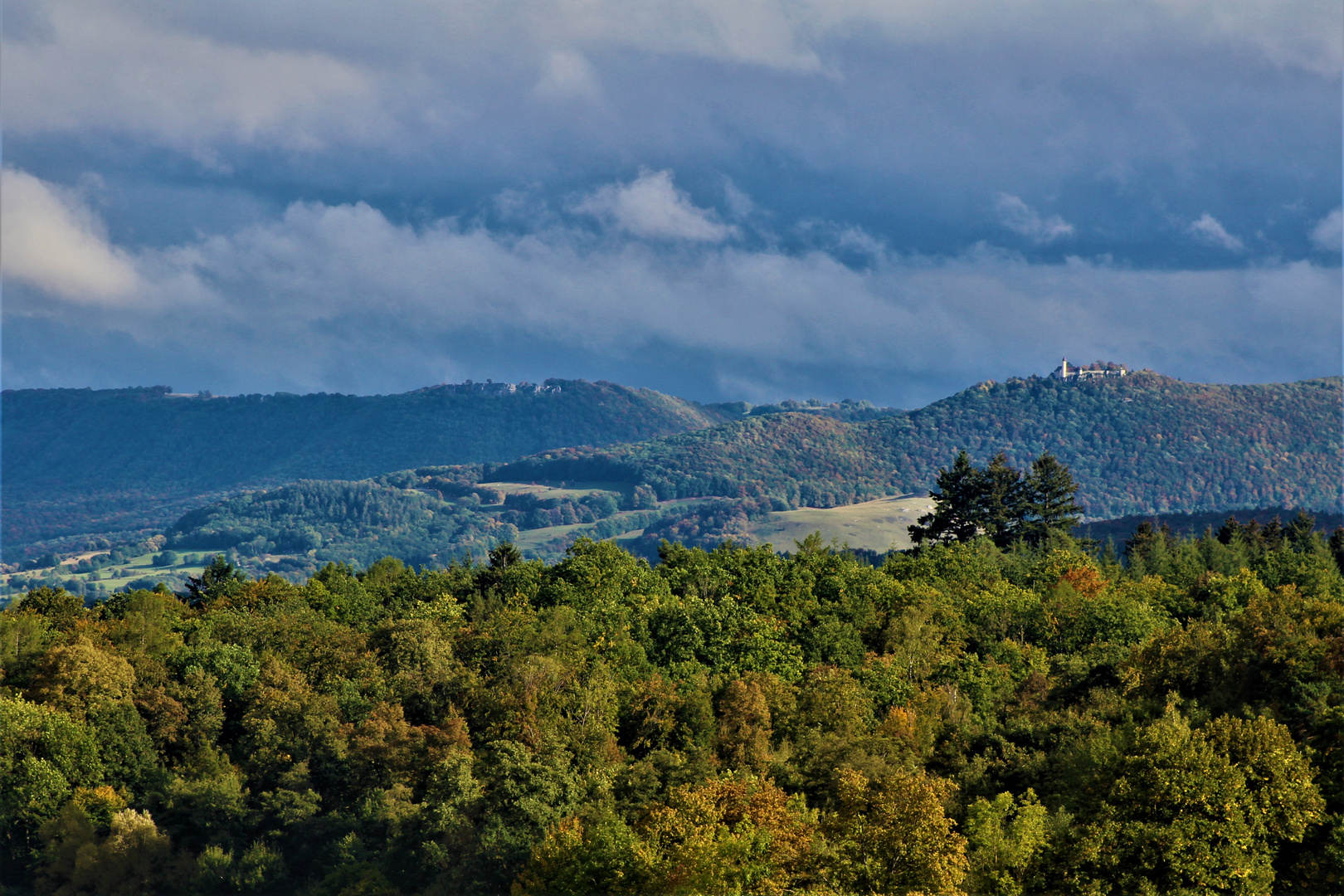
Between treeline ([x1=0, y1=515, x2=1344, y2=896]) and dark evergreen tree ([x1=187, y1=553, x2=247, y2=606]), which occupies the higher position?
dark evergreen tree ([x1=187, y1=553, x2=247, y2=606])

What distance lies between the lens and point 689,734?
114 meters

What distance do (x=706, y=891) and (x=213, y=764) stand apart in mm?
60154

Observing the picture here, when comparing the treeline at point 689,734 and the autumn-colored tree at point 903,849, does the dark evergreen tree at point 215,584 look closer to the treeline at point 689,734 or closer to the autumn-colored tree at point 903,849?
the treeline at point 689,734

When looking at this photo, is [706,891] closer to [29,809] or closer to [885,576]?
[29,809]

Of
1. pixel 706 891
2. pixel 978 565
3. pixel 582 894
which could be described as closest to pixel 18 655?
pixel 582 894

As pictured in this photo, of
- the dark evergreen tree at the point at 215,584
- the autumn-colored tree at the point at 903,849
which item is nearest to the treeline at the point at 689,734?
the autumn-colored tree at the point at 903,849

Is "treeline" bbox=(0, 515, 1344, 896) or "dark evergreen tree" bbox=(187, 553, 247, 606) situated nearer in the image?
"treeline" bbox=(0, 515, 1344, 896)

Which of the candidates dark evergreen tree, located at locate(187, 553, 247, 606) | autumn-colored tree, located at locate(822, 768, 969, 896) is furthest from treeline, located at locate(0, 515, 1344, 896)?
dark evergreen tree, located at locate(187, 553, 247, 606)

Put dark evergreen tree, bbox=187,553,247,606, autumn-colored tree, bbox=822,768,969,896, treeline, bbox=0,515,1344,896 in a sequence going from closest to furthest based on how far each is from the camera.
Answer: autumn-colored tree, bbox=822,768,969,896
treeline, bbox=0,515,1344,896
dark evergreen tree, bbox=187,553,247,606

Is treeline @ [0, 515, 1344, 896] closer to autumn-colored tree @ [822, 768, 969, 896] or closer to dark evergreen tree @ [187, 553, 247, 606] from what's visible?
autumn-colored tree @ [822, 768, 969, 896]

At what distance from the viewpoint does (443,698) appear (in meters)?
124

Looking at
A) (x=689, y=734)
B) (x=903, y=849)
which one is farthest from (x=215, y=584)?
(x=903, y=849)

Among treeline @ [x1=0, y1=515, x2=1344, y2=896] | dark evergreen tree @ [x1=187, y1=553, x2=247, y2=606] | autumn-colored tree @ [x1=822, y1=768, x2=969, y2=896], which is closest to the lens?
autumn-colored tree @ [x1=822, y1=768, x2=969, y2=896]

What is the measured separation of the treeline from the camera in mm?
78375
